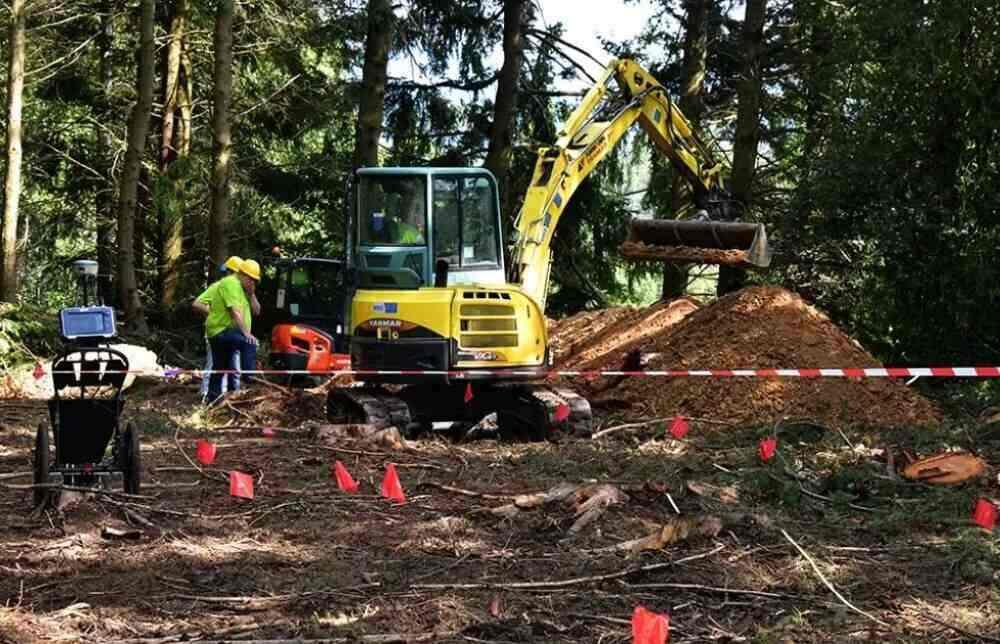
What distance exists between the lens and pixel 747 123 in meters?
19.3

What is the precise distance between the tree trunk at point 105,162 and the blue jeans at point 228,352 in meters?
9.13

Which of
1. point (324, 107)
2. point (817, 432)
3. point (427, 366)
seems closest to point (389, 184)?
point (427, 366)

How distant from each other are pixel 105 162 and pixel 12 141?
4.59 m

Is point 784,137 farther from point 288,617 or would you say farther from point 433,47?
point 288,617

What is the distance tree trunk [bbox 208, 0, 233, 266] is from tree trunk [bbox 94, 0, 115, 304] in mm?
4111

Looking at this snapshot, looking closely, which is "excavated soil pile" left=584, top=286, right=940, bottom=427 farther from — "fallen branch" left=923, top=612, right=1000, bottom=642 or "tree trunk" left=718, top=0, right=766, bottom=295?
"fallen branch" left=923, top=612, right=1000, bottom=642

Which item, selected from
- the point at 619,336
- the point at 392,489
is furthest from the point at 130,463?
the point at 619,336

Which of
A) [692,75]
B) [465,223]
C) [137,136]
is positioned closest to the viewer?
[465,223]

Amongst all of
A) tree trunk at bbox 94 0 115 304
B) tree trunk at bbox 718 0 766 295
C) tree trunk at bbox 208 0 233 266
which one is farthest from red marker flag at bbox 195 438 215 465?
tree trunk at bbox 94 0 115 304

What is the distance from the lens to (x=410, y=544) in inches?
266

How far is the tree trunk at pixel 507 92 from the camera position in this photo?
2247 cm

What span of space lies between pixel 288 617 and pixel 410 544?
147 centimetres

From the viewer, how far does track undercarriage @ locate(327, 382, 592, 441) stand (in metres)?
11.7

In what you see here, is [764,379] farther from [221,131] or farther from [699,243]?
Result: [221,131]
